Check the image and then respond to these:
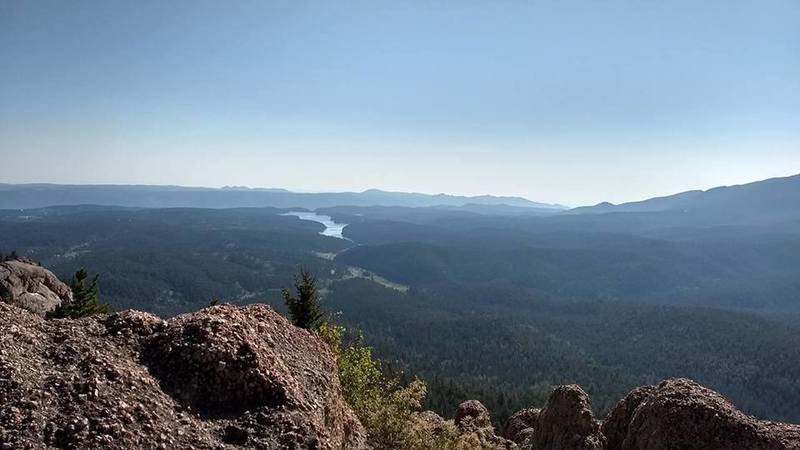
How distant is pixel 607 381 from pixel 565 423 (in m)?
168

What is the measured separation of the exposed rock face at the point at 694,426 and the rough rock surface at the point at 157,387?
16953 mm

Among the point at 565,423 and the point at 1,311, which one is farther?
the point at 565,423

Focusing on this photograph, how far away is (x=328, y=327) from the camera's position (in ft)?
130

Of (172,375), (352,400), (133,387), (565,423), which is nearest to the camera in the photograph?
(133,387)

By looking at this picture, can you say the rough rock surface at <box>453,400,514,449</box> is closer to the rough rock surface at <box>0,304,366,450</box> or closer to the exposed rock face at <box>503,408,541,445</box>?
the exposed rock face at <box>503,408,541,445</box>

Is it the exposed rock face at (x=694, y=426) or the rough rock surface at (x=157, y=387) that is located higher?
the rough rock surface at (x=157, y=387)

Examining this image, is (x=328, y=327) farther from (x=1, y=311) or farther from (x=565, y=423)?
(x=1, y=311)

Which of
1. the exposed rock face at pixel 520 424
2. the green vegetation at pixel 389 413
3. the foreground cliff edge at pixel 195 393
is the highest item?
the foreground cliff edge at pixel 195 393

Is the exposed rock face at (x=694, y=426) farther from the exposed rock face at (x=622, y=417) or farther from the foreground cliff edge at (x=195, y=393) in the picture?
the exposed rock face at (x=622, y=417)

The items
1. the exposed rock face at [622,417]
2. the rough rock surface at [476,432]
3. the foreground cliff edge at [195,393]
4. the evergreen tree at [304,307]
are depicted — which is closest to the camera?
the foreground cliff edge at [195,393]

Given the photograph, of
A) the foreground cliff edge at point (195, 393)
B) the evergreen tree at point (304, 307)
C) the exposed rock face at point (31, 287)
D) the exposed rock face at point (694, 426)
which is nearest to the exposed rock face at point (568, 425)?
the exposed rock face at point (694, 426)

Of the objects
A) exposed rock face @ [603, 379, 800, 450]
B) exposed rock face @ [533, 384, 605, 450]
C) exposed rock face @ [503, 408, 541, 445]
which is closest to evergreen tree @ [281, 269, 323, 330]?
exposed rock face @ [533, 384, 605, 450]

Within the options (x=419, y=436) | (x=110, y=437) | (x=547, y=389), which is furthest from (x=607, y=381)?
(x=110, y=437)

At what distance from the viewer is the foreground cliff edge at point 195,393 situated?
55.4 feet
